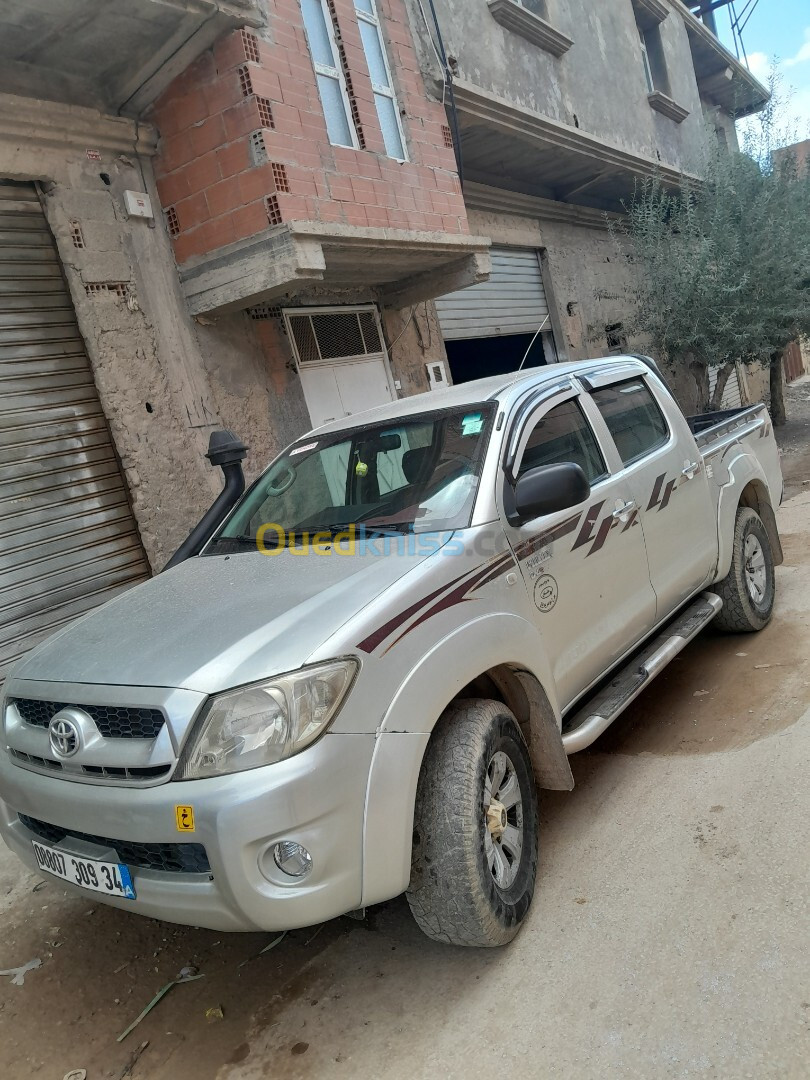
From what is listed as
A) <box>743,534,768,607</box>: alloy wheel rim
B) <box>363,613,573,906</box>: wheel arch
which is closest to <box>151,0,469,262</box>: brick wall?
<box>743,534,768,607</box>: alloy wheel rim

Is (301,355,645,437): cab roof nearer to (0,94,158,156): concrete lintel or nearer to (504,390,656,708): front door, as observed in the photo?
(504,390,656,708): front door

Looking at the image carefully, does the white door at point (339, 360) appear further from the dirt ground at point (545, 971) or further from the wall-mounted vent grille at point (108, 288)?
the dirt ground at point (545, 971)

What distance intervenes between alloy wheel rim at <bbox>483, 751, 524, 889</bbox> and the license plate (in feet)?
3.46

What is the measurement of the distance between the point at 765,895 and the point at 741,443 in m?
3.15

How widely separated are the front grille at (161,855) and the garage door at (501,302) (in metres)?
8.16

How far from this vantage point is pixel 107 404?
5762 millimetres

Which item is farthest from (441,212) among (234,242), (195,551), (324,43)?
(195,551)

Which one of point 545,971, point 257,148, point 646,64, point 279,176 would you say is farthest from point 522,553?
point 646,64

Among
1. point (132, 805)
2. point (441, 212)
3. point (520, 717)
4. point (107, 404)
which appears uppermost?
point (441, 212)

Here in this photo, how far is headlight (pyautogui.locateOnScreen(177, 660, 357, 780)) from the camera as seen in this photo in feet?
6.66

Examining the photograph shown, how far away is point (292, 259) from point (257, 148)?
0.86 m

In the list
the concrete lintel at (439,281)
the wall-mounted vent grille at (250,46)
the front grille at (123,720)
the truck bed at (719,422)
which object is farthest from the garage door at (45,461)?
the truck bed at (719,422)

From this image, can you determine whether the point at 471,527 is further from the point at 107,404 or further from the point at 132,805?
the point at 107,404

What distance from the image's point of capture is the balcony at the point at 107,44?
5.02 metres
